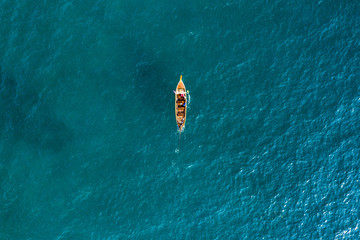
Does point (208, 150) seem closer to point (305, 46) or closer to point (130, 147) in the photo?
point (130, 147)

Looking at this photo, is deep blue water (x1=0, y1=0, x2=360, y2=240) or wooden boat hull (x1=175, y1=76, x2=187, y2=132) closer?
deep blue water (x1=0, y1=0, x2=360, y2=240)

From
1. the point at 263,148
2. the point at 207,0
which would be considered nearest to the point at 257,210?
the point at 263,148

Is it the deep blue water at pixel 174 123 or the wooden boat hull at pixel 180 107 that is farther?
the wooden boat hull at pixel 180 107

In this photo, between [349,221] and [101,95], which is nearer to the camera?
[349,221]

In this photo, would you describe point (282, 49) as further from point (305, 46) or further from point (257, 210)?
point (257, 210)

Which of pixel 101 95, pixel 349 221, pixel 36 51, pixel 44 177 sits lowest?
pixel 349 221

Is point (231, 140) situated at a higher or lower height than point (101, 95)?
lower

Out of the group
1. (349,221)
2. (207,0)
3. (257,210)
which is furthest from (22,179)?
(349,221)
